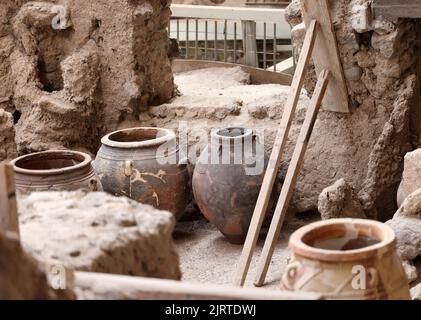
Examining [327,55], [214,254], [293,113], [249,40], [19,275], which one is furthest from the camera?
[249,40]

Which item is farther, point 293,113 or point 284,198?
point 293,113

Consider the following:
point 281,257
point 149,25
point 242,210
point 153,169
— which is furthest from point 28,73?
point 281,257

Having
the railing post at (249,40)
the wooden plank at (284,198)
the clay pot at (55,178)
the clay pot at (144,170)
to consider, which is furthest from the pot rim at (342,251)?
the railing post at (249,40)

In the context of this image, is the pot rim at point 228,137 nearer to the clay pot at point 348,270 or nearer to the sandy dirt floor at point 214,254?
the sandy dirt floor at point 214,254

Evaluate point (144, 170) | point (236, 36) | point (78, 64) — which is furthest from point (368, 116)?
point (236, 36)

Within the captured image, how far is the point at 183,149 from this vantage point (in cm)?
675

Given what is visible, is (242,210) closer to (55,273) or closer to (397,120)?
(397,120)

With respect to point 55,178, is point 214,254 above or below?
below

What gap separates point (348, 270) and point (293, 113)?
110 inches

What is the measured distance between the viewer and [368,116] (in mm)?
6070

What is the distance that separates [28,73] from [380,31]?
301 cm

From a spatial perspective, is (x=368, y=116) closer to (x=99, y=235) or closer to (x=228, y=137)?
(x=228, y=137)

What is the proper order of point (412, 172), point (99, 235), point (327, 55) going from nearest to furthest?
point (99, 235), point (412, 172), point (327, 55)

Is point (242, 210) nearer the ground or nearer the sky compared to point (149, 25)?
nearer the ground
